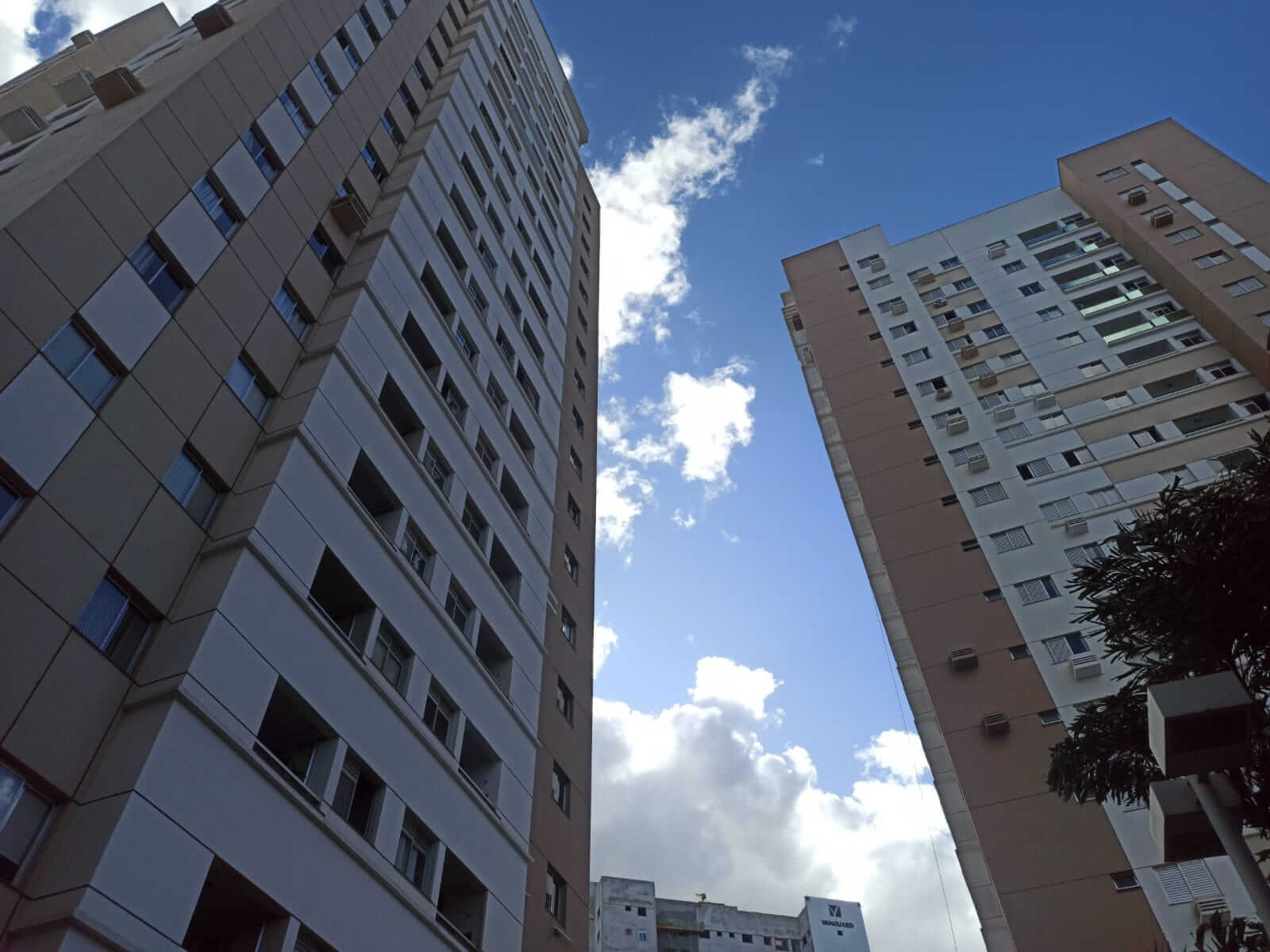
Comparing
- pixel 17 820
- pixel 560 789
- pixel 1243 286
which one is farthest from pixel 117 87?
pixel 1243 286

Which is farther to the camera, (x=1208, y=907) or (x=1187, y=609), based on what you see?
(x=1208, y=907)

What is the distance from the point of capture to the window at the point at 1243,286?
130 ft

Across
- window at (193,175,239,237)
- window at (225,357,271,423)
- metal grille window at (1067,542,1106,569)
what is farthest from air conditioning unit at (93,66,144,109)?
metal grille window at (1067,542,1106,569)

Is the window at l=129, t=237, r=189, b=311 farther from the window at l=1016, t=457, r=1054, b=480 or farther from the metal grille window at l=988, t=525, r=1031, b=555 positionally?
the window at l=1016, t=457, r=1054, b=480

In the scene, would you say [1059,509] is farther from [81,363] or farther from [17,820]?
[17,820]

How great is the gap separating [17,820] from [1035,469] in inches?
1385

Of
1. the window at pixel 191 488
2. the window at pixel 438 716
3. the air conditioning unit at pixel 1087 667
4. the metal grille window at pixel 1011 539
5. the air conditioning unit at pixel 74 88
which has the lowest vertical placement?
the window at pixel 438 716

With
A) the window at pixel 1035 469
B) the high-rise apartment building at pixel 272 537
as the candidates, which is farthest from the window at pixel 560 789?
the window at pixel 1035 469

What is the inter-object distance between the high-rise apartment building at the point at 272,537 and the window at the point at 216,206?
9 centimetres

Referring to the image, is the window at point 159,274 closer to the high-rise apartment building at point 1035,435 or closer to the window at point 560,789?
the window at point 560,789

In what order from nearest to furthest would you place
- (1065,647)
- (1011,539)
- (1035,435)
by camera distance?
(1065,647)
(1011,539)
(1035,435)

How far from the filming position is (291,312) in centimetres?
2028

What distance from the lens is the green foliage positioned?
47.9ft

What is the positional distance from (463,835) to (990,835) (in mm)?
16699
